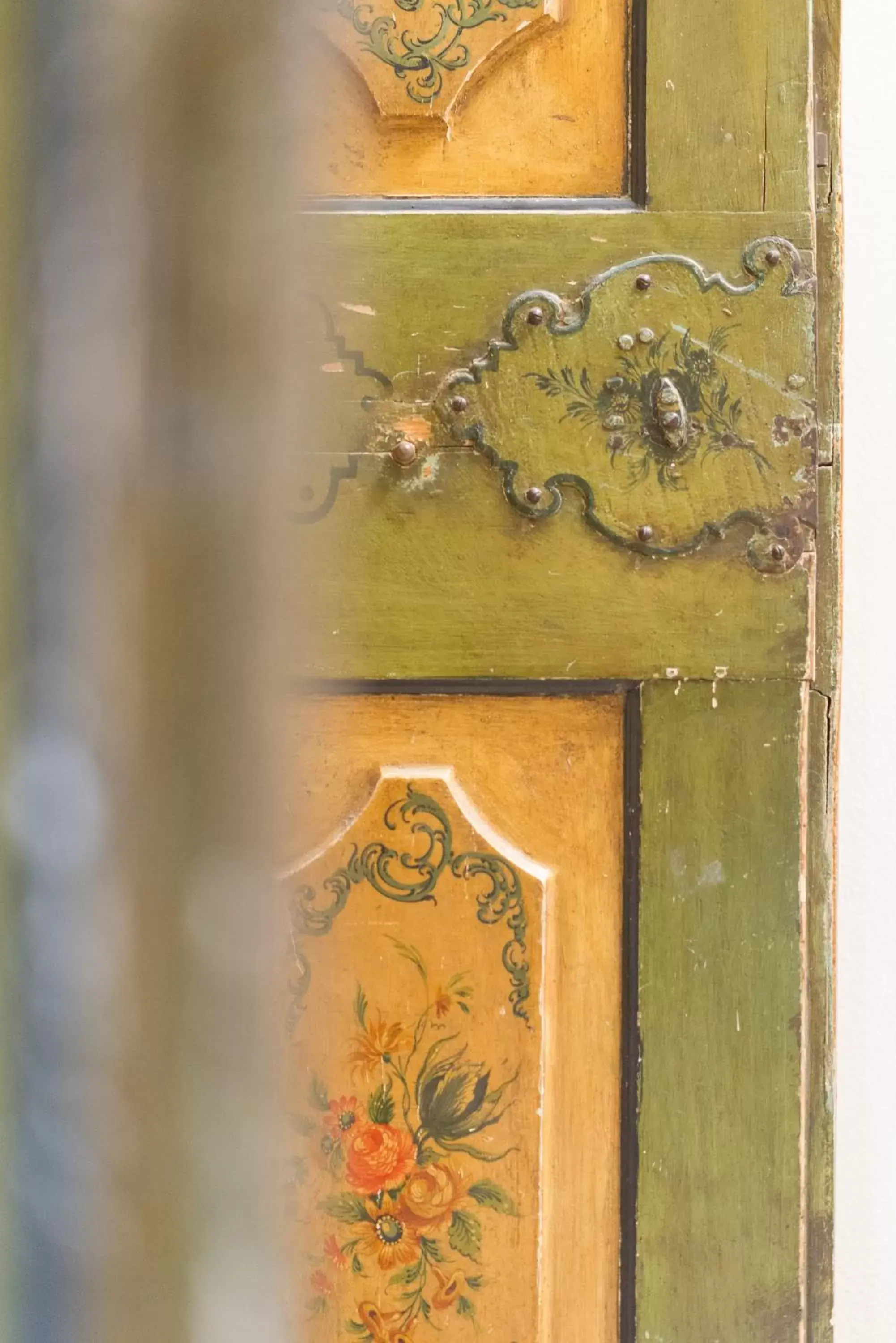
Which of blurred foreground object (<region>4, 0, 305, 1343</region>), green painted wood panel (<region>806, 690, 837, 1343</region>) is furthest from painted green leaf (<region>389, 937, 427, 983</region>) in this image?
blurred foreground object (<region>4, 0, 305, 1343</region>)

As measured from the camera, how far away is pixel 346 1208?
23.0 inches

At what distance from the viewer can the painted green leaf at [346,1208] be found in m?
0.58

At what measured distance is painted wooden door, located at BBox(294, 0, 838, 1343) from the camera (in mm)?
583

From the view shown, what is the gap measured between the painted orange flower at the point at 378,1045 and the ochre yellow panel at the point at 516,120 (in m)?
0.47

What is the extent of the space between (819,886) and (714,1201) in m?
0.19

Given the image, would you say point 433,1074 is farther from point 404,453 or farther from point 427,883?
point 404,453

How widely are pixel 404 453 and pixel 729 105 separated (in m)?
0.28

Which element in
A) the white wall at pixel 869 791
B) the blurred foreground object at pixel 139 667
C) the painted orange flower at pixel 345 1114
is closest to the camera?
the blurred foreground object at pixel 139 667

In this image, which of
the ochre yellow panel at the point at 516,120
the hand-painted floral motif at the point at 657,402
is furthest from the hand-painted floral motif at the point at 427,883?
the ochre yellow panel at the point at 516,120

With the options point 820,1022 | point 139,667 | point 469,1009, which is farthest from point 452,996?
point 139,667

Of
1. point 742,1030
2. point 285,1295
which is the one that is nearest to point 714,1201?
point 742,1030

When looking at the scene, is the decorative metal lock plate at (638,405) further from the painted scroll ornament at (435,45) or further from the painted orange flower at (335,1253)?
the painted orange flower at (335,1253)

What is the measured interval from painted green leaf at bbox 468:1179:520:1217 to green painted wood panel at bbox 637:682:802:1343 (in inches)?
3.0

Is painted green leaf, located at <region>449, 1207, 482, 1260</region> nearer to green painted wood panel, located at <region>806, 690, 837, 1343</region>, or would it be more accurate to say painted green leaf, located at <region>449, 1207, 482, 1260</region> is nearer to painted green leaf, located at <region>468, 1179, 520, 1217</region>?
painted green leaf, located at <region>468, 1179, 520, 1217</region>
